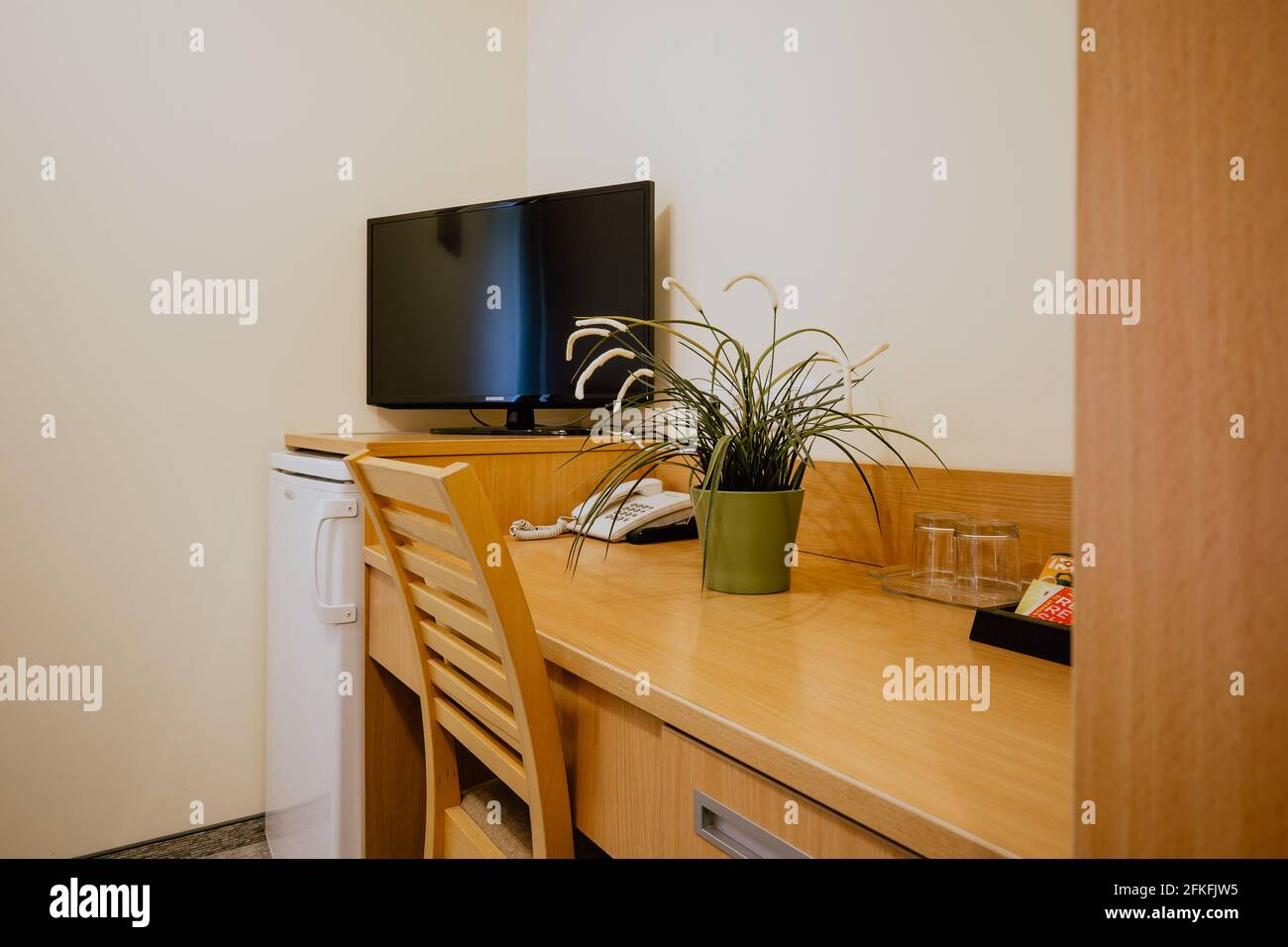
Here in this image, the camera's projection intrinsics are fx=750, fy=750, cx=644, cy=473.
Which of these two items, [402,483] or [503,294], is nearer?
[402,483]

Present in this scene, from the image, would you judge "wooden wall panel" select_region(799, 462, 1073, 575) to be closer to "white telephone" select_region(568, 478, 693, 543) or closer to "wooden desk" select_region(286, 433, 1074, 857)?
"wooden desk" select_region(286, 433, 1074, 857)

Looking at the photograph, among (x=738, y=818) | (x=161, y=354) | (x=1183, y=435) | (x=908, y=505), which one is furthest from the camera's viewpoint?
(x=161, y=354)

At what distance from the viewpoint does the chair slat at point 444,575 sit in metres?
0.85

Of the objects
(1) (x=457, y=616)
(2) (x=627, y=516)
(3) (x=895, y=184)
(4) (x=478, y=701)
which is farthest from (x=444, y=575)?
(3) (x=895, y=184)

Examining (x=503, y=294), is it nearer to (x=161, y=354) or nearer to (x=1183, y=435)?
(x=161, y=354)

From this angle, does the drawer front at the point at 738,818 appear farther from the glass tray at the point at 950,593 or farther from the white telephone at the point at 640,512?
the white telephone at the point at 640,512

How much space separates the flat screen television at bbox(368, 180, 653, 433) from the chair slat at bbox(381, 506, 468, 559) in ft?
2.82

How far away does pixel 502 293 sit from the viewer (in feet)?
6.45

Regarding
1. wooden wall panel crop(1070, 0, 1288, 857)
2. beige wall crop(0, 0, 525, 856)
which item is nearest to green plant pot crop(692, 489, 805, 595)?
wooden wall panel crop(1070, 0, 1288, 857)

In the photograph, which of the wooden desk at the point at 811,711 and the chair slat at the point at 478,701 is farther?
the chair slat at the point at 478,701

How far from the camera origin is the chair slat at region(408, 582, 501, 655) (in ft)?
2.80

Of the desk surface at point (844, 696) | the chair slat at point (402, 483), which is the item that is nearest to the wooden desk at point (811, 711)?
the desk surface at point (844, 696)

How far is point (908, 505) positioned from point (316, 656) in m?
1.22

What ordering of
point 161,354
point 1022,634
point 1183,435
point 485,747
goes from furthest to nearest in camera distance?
point 161,354 < point 485,747 < point 1022,634 < point 1183,435
